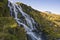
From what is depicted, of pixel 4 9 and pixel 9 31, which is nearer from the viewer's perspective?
pixel 9 31

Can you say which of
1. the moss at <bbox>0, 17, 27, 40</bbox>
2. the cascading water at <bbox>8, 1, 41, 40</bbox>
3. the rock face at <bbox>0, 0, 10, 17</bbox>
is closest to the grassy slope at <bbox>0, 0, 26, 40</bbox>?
the moss at <bbox>0, 17, 27, 40</bbox>

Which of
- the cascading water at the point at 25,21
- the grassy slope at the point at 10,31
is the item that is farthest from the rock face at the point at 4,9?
the grassy slope at the point at 10,31

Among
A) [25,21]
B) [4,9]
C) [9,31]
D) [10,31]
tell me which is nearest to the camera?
[9,31]

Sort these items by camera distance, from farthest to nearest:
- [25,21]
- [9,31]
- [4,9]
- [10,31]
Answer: [25,21] < [4,9] < [10,31] < [9,31]

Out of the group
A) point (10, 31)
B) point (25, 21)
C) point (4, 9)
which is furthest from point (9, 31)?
point (25, 21)

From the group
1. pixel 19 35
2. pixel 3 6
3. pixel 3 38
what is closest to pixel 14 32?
pixel 19 35

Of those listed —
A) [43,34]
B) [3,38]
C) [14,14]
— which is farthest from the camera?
[43,34]

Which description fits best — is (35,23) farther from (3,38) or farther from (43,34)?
(3,38)

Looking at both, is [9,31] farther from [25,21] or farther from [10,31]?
[25,21]

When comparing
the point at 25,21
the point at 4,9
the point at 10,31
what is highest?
the point at 4,9

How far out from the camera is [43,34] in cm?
4359

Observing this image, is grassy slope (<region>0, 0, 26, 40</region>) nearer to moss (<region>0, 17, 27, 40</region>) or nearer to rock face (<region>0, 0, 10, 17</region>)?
moss (<region>0, 17, 27, 40</region>)

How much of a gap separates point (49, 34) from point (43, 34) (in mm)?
1421

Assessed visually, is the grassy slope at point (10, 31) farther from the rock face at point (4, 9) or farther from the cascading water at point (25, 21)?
the cascading water at point (25, 21)
